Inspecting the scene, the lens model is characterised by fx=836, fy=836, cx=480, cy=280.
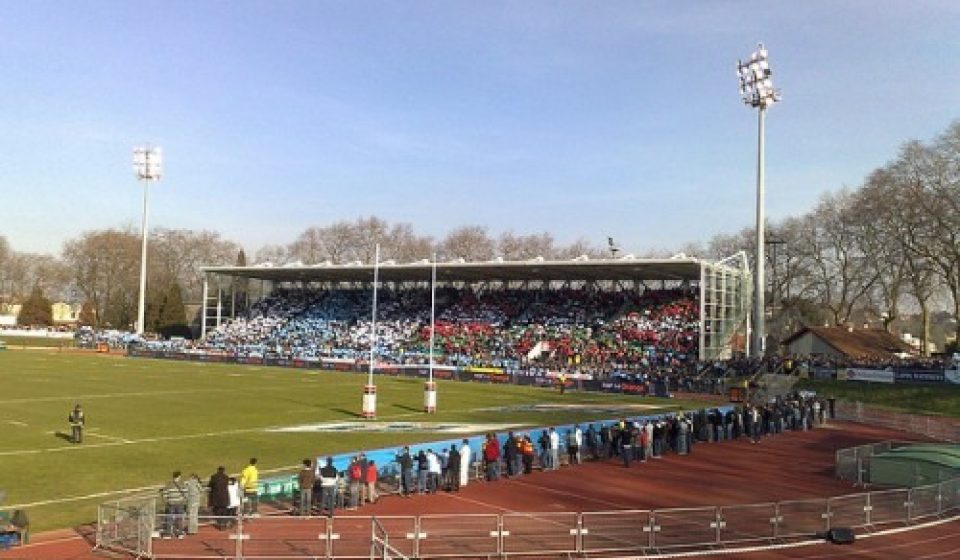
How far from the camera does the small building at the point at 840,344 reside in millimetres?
72938

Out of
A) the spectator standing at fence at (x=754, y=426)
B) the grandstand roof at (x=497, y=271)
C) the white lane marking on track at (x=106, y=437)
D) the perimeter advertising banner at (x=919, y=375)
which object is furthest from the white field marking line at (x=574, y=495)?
the grandstand roof at (x=497, y=271)

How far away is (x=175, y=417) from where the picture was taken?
36.4 metres

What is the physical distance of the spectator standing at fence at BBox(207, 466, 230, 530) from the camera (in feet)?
57.2

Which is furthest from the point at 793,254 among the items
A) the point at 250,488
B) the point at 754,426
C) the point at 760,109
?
the point at 250,488

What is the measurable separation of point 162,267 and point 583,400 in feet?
354

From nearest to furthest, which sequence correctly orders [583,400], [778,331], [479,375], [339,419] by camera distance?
[339,419], [583,400], [479,375], [778,331]

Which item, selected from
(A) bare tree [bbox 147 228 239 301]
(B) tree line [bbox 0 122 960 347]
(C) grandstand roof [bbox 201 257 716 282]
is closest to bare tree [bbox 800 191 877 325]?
(B) tree line [bbox 0 122 960 347]

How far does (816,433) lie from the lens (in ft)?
129

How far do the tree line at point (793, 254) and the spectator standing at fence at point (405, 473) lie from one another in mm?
58480

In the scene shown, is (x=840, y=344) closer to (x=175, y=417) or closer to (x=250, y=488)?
(x=175, y=417)

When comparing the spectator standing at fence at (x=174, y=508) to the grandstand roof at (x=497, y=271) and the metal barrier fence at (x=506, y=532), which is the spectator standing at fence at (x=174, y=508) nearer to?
the metal barrier fence at (x=506, y=532)

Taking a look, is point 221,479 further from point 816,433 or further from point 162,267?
point 162,267

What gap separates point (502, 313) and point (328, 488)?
65.1 meters

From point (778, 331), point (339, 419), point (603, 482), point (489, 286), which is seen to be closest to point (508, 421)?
point (339, 419)
